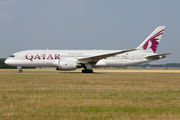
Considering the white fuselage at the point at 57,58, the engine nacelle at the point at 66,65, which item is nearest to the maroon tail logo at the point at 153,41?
the white fuselage at the point at 57,58

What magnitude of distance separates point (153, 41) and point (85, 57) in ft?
39.0

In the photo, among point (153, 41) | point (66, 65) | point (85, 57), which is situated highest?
point (153, 41)

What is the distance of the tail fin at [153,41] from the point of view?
125 ft

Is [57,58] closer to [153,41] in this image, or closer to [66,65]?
[66,65]

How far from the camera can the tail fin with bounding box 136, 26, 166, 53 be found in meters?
38.2

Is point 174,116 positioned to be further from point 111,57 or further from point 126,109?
point 111,57

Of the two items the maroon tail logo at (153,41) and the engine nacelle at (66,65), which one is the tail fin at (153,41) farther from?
the engine nacelle at (66,65)

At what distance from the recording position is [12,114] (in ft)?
24.5

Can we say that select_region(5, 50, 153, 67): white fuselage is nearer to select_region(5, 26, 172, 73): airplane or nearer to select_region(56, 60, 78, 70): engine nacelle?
select_region(5, 26, 172, 73): airplane

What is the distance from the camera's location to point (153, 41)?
125 feet

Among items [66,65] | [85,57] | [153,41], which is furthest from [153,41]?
[66,65]

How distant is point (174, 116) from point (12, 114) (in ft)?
16.8

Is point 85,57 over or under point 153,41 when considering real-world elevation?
under

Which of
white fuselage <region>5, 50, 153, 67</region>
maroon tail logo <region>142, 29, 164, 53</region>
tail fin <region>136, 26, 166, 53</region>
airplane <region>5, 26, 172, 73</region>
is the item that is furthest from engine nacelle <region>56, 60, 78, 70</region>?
maroon tail logo <region>142, 29, 164, 53</region>
